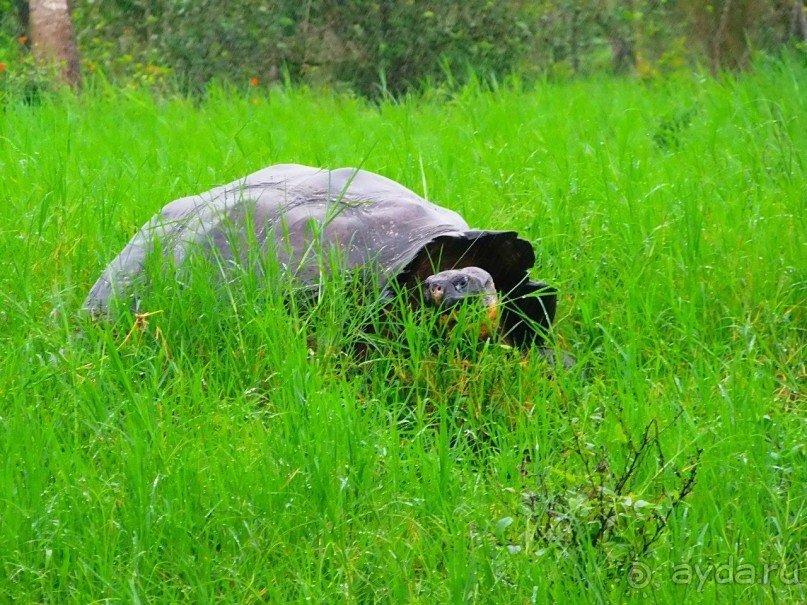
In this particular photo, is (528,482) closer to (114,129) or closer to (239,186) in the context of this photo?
(239,186)

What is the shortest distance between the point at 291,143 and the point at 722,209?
214 centimetres

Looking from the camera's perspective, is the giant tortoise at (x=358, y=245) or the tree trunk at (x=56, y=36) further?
the tree trunk at (x=56, y=36)

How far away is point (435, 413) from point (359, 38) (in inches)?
233

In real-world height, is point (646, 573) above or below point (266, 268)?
below

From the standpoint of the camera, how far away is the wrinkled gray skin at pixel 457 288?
2875 millimetres

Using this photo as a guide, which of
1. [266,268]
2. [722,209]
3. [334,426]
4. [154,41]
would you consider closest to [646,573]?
[334,426]

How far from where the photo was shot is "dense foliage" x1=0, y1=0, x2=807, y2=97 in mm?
7980

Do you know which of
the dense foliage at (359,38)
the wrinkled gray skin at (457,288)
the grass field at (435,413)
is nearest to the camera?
the grass field at (435,413)

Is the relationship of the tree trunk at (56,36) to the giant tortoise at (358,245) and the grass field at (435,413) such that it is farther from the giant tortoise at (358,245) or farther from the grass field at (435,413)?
the giant tortoise at (358,245)

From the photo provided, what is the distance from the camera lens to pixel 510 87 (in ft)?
24.7

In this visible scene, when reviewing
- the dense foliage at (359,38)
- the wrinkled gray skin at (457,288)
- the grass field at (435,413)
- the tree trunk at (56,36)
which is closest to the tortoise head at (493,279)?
the wrinkled gray skin at (457,288)

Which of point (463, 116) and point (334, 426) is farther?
point (463, 116)

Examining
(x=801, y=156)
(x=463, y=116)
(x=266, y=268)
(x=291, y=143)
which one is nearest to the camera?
(x=266, y=268)

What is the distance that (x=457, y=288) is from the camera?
288 centimetres
